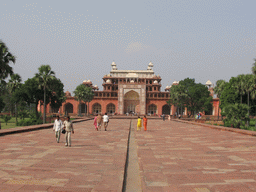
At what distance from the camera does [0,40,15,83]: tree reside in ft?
84.5

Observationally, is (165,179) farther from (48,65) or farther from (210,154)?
(48,65)

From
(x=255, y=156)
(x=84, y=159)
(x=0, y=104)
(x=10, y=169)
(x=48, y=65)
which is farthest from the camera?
(x=0, y=104)

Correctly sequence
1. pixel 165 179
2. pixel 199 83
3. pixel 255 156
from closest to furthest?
1. pixel 165 179
2. pixel 255 156
3. pixel 199 83

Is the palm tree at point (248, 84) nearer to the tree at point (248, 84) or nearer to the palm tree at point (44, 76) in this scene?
the tree at point (248, 84)

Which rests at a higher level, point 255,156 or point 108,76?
point 108,76

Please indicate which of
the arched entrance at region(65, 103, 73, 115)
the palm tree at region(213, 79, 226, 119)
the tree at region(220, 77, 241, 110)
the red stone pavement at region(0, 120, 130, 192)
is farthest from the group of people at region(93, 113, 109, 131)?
the arched entrance at region(65, 103, 73, 115)

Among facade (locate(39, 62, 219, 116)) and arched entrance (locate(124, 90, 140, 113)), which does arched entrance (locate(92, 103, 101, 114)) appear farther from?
arched entrance (locate(124, 90, 140, 113))

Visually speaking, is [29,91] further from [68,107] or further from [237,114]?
[68,107]

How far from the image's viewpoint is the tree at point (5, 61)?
25.8m

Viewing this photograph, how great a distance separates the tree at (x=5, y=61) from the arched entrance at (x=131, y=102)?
52.7 m

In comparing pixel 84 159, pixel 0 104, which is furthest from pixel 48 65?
pixel 84 159

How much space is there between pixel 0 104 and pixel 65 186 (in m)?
53.2

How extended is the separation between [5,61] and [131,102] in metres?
54.9

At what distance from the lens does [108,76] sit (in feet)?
276
